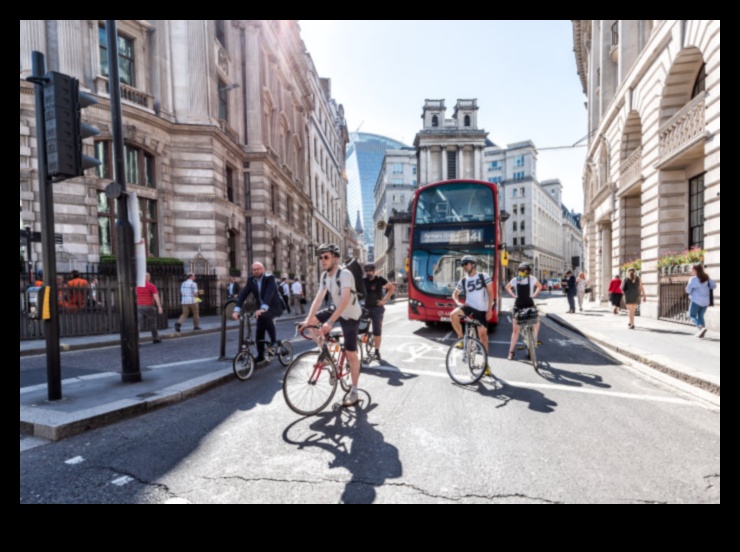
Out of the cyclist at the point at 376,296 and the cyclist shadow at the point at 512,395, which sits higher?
the cyclist at the point at 376,296

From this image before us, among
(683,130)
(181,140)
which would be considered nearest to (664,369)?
(683,130)

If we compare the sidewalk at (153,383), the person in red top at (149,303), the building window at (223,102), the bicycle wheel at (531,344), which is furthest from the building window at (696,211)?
the building window at (223,102)

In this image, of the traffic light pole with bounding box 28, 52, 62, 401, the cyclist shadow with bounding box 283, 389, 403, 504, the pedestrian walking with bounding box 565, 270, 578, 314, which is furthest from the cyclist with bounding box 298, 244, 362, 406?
the pedestrian walking with bounding box 565, 270, 578, 314

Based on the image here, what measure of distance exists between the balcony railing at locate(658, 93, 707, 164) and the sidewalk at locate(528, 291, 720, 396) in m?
5.59

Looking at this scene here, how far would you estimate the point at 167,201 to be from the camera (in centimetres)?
1770

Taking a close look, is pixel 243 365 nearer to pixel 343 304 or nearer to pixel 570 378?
pixel 343 304

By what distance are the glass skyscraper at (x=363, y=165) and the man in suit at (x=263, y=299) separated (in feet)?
457

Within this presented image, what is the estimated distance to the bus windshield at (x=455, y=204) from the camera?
36.8 feet

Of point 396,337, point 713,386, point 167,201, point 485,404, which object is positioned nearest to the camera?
point 485,404

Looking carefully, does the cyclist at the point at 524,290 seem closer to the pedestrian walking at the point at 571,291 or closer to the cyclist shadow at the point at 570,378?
the cyclist shadow at the point at 570,378

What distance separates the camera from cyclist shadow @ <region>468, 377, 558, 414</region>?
4613mm
